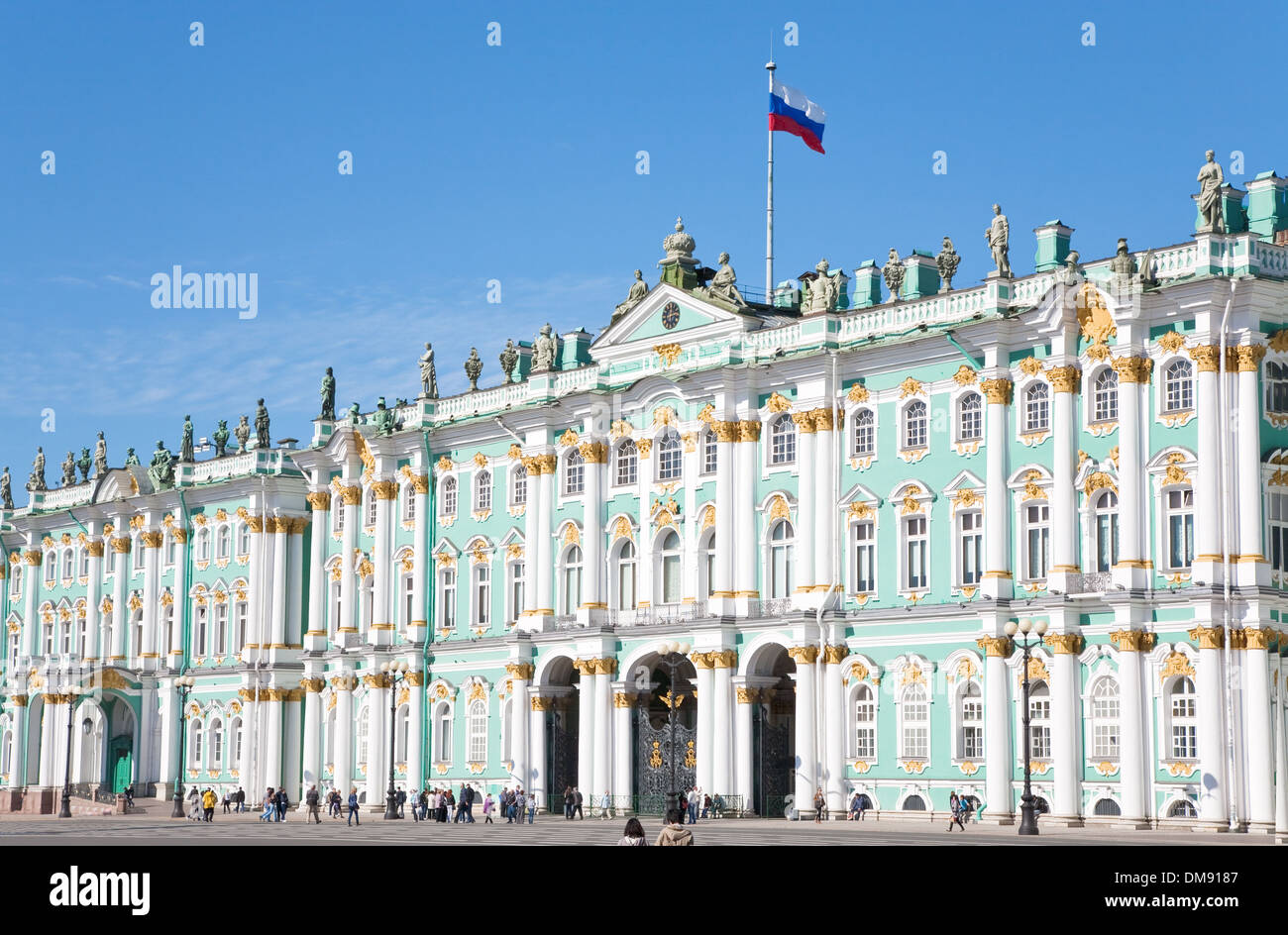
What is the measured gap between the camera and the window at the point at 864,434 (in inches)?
2416

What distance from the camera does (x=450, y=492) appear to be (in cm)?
7612

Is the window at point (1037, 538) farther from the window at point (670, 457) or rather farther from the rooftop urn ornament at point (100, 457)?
the rooftop urn ornament at point (100, 457)

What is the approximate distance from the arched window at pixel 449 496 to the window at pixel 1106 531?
28571 mm

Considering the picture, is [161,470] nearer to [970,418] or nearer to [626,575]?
[626,575]

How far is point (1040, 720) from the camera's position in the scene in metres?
55.8

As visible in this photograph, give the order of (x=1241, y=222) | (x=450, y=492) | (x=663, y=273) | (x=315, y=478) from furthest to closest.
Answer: (x=315, y=478) < (x=450, y=492) < (x=663, y=273) < (x=1241, y=222)

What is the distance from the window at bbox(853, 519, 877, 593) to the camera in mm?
61031

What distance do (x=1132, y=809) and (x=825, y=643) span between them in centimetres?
1195

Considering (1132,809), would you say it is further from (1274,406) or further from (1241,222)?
(1241,222)

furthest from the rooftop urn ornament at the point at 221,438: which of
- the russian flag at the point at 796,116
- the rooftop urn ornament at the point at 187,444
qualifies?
the russian flag at the point at 796,116

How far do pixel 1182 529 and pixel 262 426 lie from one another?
45235mm

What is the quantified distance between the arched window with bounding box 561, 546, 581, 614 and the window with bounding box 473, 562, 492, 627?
425 centimetres
